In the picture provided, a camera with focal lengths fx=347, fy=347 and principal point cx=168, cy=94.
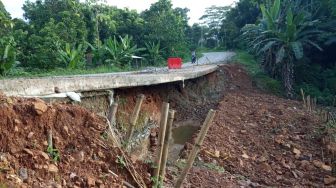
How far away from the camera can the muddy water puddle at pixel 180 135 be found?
906 cm

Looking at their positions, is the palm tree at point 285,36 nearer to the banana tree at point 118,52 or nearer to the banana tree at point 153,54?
the banana tree at point 118,52

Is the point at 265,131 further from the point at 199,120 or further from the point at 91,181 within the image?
the point at 91,181

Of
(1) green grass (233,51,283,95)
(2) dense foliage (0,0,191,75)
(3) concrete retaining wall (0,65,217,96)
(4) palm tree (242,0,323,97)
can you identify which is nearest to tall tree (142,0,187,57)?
(2) dense foliage (0,0,191,75)

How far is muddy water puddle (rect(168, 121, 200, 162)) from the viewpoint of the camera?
906cm

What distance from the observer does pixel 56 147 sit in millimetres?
3863

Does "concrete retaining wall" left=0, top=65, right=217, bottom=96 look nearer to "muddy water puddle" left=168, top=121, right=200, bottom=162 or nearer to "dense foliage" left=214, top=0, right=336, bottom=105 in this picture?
"muddy water puddle" left=168, top=121, right=200, bottom=162

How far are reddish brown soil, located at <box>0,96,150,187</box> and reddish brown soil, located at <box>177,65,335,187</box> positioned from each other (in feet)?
7.19

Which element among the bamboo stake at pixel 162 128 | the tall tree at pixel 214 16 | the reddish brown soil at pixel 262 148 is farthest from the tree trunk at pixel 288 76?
the tall tree at pixel 214 16

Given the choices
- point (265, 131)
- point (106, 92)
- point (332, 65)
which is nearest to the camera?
point (106, 92)

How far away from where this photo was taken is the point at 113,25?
26.0 meters

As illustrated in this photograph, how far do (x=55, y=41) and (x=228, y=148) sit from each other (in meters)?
12.1

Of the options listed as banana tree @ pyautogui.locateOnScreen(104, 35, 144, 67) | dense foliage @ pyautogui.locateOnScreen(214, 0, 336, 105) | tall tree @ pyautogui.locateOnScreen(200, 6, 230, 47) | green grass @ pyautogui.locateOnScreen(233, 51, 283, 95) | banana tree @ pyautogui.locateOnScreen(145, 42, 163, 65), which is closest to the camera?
dense foliage @ pyautogui.locateOnScreen(214, 0, 336, 105)

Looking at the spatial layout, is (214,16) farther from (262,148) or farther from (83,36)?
(262,148)

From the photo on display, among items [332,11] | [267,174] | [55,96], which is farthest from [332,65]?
[55,96]
